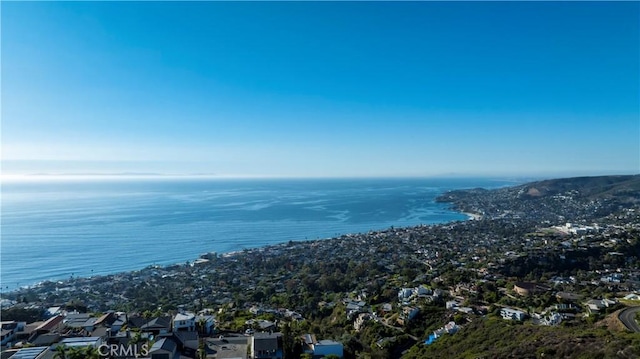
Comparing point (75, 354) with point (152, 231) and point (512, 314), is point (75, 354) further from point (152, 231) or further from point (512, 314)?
point (152, 231)

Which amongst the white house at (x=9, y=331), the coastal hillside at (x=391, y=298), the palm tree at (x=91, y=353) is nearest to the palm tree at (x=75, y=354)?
the palm tree at (x=91, y=353)

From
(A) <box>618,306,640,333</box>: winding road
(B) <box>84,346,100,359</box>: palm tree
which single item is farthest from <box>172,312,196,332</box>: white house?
(A) <box>618,306,640,333</box>: winding road

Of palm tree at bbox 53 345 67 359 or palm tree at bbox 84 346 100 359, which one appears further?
palm tree at bbox 53 345 67 359

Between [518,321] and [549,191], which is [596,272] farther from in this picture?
[549,191]

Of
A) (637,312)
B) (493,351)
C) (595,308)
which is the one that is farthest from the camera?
(595,308)

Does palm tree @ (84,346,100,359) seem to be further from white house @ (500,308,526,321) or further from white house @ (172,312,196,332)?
white house @ (500,308,526,321)

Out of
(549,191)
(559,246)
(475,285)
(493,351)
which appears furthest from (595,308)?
(549,191)

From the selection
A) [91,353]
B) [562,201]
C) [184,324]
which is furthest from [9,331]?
[562,201]
